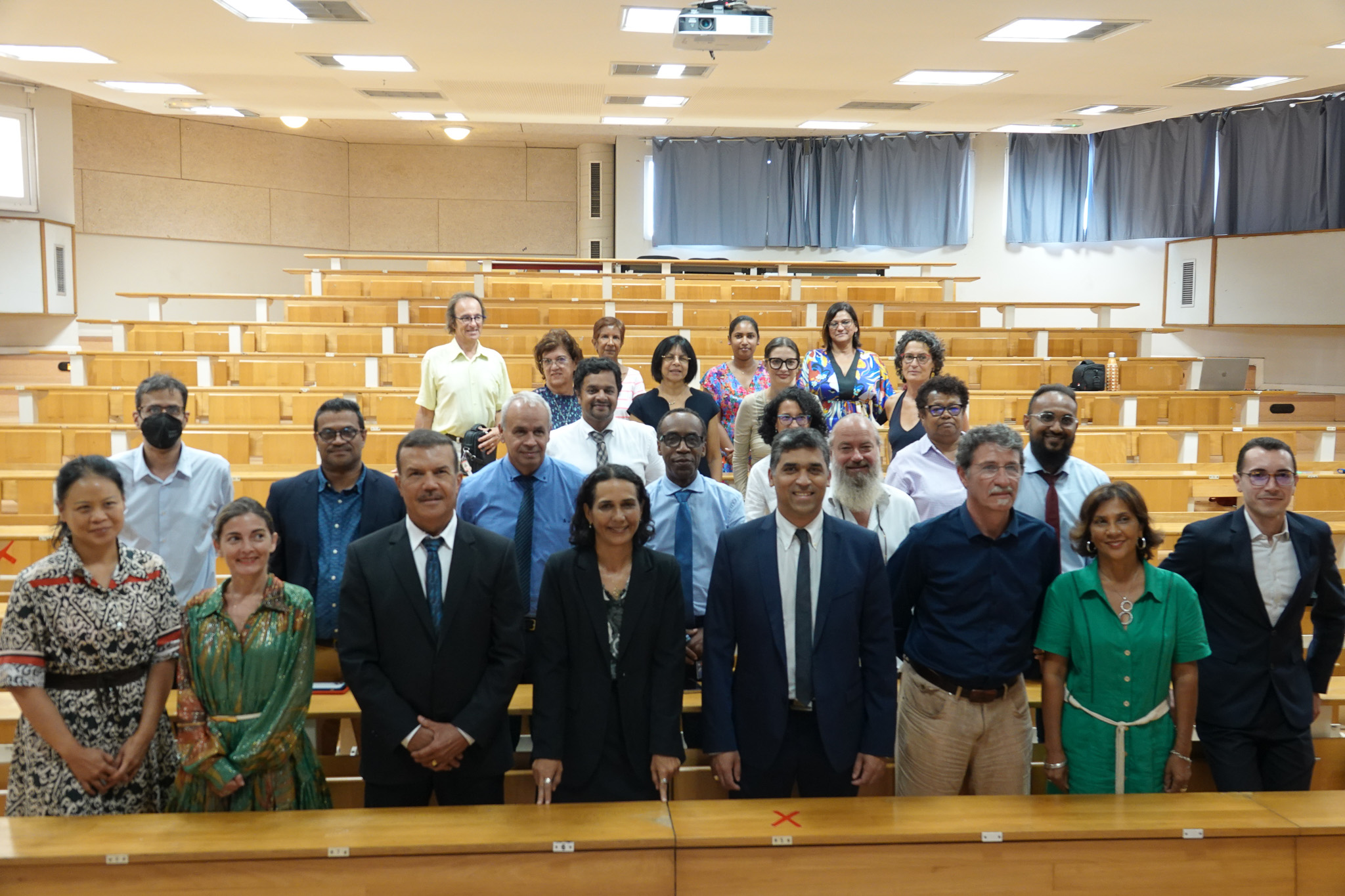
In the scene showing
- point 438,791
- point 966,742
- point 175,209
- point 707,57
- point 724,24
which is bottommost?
point 438,791

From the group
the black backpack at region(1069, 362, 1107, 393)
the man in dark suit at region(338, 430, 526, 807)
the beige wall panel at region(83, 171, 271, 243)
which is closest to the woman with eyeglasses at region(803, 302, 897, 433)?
the man in dark suit at region(338, 430, 526, 807)

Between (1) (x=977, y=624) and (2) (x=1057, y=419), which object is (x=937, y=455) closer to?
(2) (x=1057, y=419)

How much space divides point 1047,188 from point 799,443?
1062 cm

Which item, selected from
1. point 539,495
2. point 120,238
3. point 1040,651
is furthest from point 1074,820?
→ point 120,238

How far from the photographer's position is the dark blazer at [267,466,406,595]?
2.58 metres

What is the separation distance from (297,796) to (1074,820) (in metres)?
1.65

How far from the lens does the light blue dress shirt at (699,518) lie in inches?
106

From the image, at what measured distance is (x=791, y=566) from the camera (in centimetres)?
224

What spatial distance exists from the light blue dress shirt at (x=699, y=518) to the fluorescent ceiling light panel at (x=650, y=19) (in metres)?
3.02

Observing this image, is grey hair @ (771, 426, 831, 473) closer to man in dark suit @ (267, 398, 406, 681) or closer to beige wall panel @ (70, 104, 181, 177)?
man in dark suit @ (267, 398, 406, 681)

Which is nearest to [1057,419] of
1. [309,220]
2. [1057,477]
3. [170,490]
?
[1057,477]

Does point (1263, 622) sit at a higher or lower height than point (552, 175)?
lower

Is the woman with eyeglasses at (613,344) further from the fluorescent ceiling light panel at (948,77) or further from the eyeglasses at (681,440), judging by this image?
the fluorescent ceiling light panel at (948,77)

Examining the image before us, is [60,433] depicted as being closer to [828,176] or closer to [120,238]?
[120,238]
